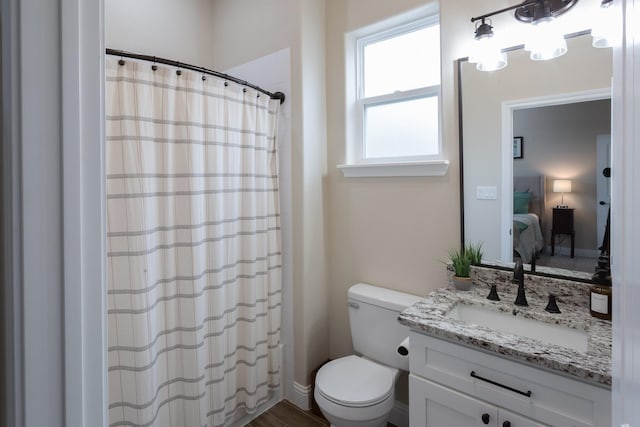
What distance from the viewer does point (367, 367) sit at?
68.8 inches

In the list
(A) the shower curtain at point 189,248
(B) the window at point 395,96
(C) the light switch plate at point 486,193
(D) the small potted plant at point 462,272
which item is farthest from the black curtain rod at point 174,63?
(D) the small potted plant at point 462,272

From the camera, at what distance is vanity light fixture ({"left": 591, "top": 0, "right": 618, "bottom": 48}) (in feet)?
4.02

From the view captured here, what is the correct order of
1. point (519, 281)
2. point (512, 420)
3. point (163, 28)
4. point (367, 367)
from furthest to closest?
point (163, 28)
point (367, 367)
point (519, 281)
point (512, 420)

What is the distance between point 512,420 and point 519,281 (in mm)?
580

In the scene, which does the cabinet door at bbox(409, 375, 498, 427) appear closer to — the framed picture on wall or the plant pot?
the plant pot

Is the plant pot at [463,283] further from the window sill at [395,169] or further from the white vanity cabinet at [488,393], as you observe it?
the window sill at [395,169]

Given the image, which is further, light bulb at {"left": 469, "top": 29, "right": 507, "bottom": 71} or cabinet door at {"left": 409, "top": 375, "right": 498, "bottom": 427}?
light bulb at {"left": 469, "top": 29, "right": 507, "bottom": 71}

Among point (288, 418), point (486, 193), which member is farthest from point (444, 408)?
point (288, 418)

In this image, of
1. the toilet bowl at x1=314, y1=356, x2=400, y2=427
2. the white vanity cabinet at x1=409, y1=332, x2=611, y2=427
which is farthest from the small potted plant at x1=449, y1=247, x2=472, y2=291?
the toilet bowl at x1=314, y1=356, x2=400, y2=427

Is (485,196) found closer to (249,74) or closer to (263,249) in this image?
(263,249)

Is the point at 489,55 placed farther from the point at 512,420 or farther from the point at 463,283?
the point at 512,420

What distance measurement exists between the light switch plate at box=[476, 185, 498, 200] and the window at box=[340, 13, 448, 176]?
22cm

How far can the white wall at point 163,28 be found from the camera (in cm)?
203

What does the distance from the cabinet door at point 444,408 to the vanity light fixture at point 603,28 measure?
145 cm
